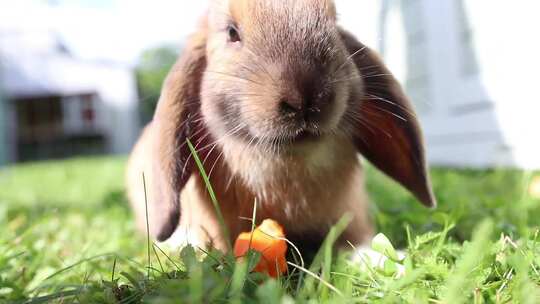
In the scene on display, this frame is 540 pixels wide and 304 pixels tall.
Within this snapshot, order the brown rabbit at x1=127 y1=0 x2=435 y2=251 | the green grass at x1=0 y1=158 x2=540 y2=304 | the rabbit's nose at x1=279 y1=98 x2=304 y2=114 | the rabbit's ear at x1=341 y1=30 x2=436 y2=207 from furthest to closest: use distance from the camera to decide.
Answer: the rabbit's ear at x1=341 y1=30 x2=436 y2=207 < the brown rabbit at x1=127 y1=0 x2=435 y2=251 < the rabbit's nose at x1=279 y1=98 x2=304 y2=114 < the green grass at x1=0 y1=158 x2=540 y2=304

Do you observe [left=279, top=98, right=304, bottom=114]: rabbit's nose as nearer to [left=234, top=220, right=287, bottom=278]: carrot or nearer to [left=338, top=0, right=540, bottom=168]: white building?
[left=234, top=220, right=287, bottom=278]: carrot

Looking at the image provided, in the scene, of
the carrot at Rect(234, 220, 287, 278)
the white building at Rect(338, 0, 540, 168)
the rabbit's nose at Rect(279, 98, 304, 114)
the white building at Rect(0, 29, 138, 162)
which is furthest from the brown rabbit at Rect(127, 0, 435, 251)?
the white building at Rect(0, 29, 138, 162)

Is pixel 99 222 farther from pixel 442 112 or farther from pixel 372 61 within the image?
pixel 442 112

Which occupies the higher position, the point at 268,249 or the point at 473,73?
the point at 473,73

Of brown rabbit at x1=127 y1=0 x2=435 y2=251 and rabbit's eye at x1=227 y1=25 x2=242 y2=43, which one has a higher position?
rabbit's eye at x1=227 y1=25 x2=242 y2=43

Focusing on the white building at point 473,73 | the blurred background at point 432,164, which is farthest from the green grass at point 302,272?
the white building at point 473,73

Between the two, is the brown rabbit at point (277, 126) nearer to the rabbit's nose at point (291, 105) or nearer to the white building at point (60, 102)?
the rabbit's nose at point (291, 105)

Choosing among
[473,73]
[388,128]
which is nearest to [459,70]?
[473,73]

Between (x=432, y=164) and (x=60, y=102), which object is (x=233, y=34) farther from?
(x=60, y=102)
